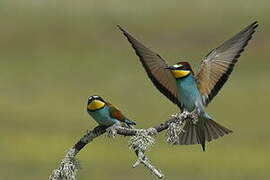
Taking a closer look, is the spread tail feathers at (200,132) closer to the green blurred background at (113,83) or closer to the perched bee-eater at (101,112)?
the perched bee-eater at (101,112)

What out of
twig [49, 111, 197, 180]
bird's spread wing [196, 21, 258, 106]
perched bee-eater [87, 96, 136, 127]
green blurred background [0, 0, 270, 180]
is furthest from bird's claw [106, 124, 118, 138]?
green blurred background [0, 0, 270, 180]

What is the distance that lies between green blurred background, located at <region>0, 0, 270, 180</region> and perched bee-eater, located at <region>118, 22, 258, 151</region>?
557cm

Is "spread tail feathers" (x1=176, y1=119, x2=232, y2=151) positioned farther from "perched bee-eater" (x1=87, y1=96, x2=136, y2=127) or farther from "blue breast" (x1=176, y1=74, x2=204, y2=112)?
"perched bee-eater" (x1=87, y1=96, x2=136, y2=127)

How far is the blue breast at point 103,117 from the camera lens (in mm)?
3670

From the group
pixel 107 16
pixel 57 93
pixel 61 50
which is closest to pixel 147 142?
pixel 57 93

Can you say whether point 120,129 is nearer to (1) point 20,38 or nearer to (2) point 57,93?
(2) point 57,93

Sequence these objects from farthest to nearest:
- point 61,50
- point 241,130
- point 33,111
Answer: point 61,50
point 33,111
point 241,130

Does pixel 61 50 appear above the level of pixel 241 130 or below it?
above

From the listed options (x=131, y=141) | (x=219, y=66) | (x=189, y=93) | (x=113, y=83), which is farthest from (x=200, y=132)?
(x=113, y=83)

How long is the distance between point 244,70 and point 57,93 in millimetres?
3330

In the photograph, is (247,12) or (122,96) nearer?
(122,96)

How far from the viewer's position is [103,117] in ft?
12.1

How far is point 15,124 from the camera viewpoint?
12078 mm

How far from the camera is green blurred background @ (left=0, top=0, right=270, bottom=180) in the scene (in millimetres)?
10641
